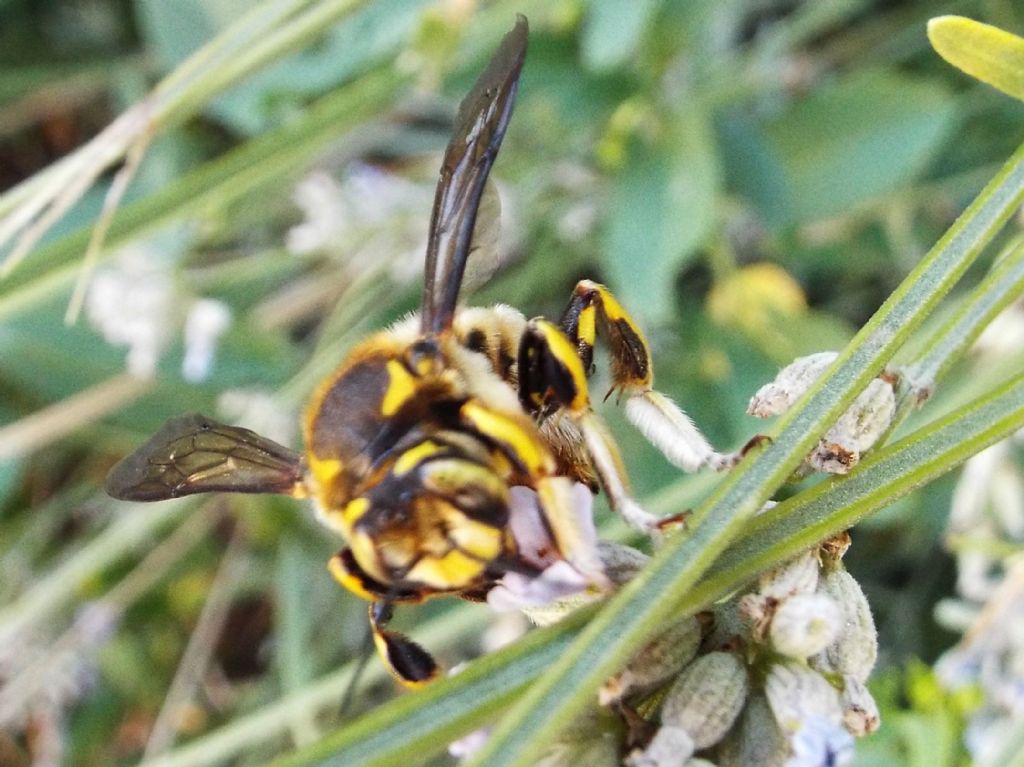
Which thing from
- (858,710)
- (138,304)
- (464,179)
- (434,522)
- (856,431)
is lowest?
(858,710)

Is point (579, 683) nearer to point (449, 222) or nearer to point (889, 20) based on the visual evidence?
point (449, 222)

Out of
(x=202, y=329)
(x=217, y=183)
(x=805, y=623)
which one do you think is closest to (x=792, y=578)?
(x=805, y=623)

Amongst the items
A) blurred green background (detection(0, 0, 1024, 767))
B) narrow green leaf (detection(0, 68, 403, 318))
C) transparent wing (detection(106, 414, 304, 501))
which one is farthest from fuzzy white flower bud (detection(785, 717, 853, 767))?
narrow green leaf (detection(0, 68, 403, 318))

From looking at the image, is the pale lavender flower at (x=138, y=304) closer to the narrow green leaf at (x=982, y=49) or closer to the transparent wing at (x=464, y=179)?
the transparent wing at (x=464, y=179)

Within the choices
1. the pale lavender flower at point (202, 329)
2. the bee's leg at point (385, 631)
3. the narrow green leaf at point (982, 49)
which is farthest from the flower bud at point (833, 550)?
the pale lavender flower at point (202, 329)

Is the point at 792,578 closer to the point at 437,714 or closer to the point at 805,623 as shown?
the point at 805,623

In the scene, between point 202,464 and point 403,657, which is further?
point 202,464
